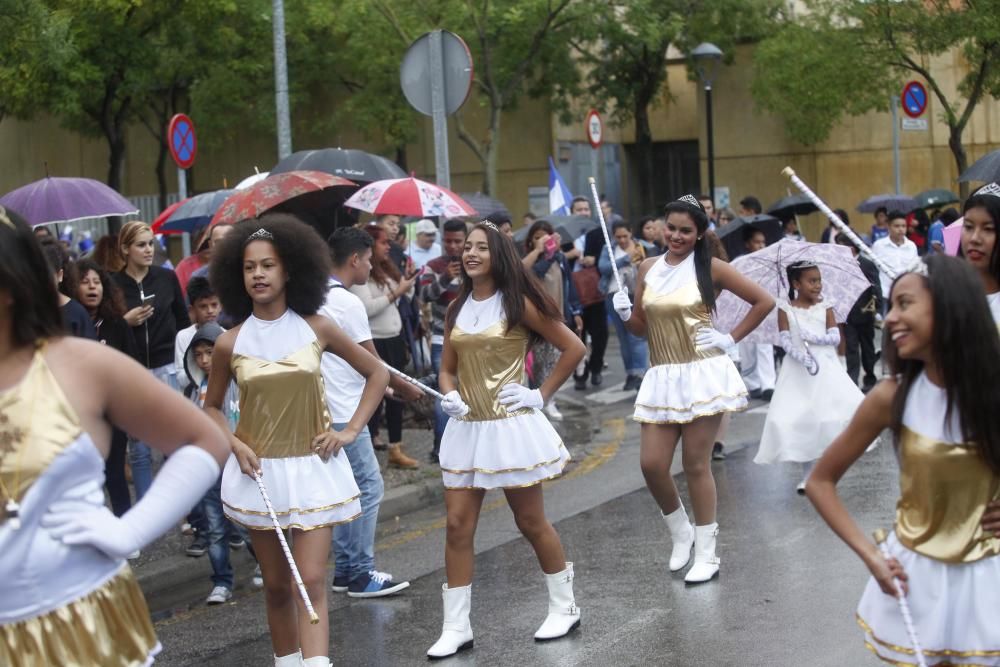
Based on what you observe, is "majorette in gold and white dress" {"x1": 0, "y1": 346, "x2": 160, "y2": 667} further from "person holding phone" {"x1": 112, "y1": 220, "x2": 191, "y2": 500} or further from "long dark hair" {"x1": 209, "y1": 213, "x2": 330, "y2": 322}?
"person holding phone" {"x1": 112, "y1": 220, "x2": 191, "y2": 500}

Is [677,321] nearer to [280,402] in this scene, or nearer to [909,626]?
[280,402]

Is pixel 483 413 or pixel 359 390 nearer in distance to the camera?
pixel 483 413

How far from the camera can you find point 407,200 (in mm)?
11570

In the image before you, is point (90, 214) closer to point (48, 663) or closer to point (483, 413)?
point (483, 413)

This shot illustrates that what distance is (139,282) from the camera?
9.44 metres

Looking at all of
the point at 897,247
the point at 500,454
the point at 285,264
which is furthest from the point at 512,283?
the point at 897,247

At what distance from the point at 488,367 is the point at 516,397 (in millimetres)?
204

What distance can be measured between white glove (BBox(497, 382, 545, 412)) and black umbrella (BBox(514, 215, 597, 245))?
32.1 feet

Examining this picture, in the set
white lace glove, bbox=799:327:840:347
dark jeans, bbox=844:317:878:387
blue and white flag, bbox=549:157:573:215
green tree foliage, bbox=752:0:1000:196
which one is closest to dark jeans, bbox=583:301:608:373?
dark jeans, bbox=844:317:878:387

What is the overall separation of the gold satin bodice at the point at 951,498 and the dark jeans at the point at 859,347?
1123cm

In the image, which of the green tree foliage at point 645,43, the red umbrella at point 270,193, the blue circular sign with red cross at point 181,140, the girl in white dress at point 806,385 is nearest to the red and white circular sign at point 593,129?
the blue circular sign with red cross at point 181,140

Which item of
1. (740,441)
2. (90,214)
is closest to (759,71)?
(740,441)

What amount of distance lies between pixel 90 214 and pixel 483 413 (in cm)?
519

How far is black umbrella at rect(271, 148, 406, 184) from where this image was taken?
12.0 metres
